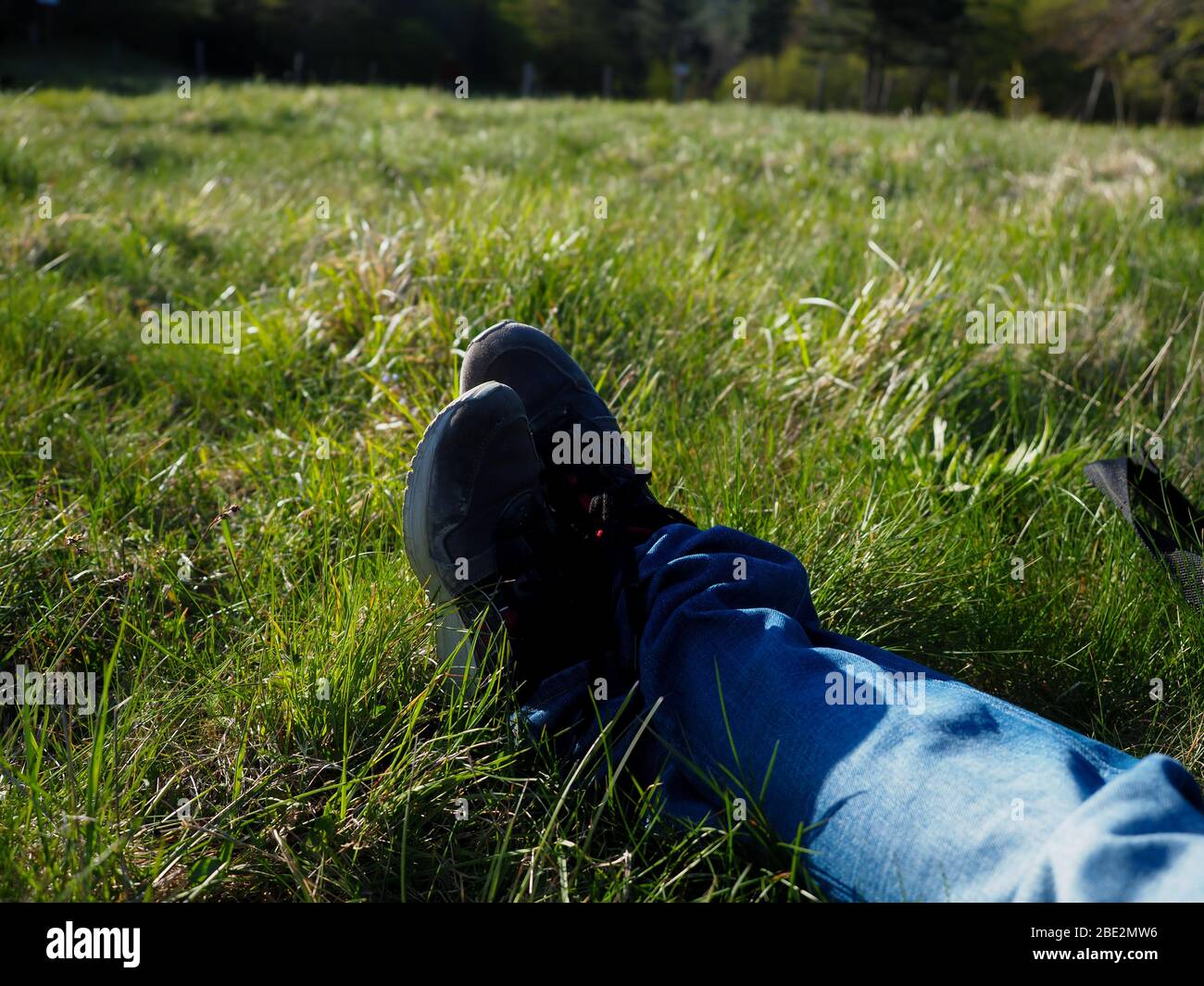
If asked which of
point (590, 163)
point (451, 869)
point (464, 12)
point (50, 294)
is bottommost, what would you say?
point (451, 869)

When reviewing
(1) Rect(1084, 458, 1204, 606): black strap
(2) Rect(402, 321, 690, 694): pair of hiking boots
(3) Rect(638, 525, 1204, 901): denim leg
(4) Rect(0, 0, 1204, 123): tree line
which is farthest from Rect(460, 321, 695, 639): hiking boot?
(4) Rect(0, 0, 1204, 123): tree line

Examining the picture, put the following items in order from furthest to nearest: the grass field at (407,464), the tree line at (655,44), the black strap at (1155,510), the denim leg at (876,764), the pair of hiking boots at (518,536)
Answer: the tree line at (655,44) < the black strap at (1155,510) < the pair of hiking boots at (518,536) < the grass field at (407,464) < the denim leg at (876,764)

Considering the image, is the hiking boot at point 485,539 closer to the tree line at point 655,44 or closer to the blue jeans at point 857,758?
the blue jeans at point 857,758

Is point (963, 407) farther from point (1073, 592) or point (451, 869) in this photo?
point (451, 869)

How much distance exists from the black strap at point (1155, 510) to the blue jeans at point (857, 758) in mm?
940

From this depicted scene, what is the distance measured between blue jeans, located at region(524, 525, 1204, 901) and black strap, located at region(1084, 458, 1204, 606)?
0.94 meters

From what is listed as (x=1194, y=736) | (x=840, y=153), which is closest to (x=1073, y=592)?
(x=1194, y=736)

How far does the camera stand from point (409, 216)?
4.26m

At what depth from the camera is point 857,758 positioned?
1.14m

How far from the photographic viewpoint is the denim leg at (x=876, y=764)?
944 mm

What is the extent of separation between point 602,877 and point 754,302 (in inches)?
90.5

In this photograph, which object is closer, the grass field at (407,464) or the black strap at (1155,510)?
the grass field at (407,464)

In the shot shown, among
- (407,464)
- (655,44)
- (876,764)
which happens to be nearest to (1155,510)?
(876,764)

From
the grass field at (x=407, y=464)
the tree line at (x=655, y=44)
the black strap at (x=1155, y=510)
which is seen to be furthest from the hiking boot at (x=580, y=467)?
the tree line at (x=655, y=44)
